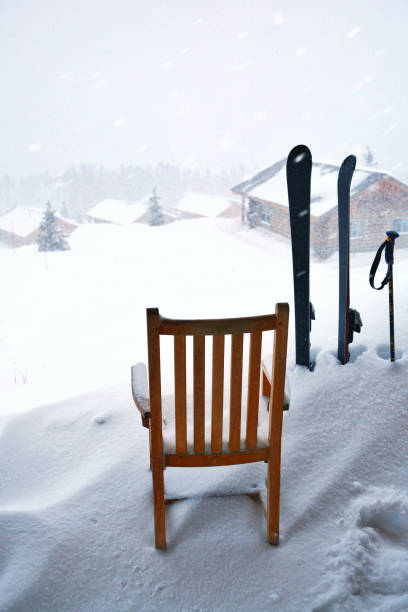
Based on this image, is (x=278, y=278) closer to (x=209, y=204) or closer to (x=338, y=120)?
(x=209, y=204)

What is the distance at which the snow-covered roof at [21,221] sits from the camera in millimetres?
11992

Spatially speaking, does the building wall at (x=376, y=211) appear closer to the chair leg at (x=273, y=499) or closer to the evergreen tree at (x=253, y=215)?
the evergreen tree at (x=253, y=215)

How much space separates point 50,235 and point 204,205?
10.5 meters

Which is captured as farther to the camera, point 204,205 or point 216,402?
point 204,205

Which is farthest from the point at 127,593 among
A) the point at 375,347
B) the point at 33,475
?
the point at 375,347

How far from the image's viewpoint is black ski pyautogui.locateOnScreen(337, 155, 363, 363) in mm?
1716

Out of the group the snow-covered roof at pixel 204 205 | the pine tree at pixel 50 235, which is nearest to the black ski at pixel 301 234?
the pine tree at pixel 50 235

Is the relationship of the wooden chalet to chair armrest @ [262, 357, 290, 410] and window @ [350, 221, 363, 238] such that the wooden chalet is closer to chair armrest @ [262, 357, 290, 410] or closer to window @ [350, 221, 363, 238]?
window @ [350, 221, 363, 238]

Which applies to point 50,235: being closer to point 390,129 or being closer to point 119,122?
point 390,129

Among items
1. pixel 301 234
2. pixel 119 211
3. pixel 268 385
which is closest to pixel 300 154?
pixel 301 234

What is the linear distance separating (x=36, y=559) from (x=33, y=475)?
563 millimetres

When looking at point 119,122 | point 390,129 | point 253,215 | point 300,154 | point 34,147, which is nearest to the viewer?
point 300,154

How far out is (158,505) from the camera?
1.07 metres

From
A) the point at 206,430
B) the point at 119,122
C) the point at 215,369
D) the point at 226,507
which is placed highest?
the point at 119,122
